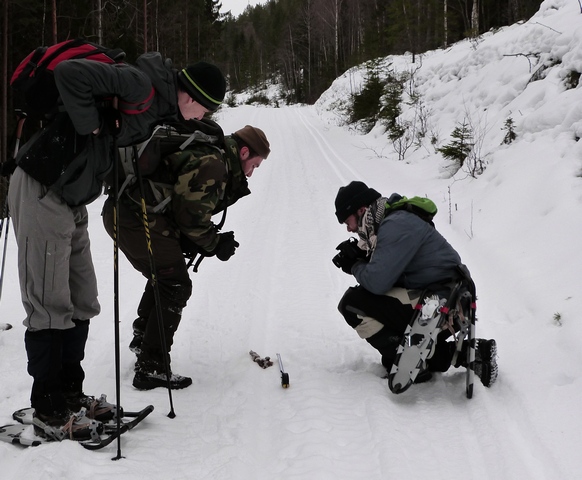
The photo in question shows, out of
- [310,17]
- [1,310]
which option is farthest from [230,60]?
[1,310]

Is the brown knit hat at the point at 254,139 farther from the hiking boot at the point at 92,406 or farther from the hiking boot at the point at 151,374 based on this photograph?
the hiking boot at the point at 92,406

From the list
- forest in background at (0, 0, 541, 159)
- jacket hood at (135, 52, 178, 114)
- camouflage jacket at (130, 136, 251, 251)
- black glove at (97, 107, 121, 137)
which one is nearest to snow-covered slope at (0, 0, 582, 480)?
camouflage jacket at (130, 136, 251, 251)

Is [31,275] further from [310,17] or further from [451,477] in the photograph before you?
[310,17]

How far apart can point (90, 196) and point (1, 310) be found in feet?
8.57

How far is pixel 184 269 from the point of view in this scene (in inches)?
138

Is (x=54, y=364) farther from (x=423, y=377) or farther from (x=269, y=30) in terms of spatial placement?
(x=269, y=30)

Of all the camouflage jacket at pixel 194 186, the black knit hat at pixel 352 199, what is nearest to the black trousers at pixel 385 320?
the black knit hat at pixel 352 199

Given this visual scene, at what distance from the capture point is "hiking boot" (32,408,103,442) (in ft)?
8.85

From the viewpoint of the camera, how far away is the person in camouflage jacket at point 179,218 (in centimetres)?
324

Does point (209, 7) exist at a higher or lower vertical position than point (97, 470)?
higher

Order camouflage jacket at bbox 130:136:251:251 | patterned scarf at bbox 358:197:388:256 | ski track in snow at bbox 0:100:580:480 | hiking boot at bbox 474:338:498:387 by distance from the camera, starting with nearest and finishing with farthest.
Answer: ski track in snow at bbox 0:100:580:480
camouflage jacket at bbox 130:136:251:251
hiking boot at bbox 474:338:498:387
patterned scarf at bbox 358:197:388:256

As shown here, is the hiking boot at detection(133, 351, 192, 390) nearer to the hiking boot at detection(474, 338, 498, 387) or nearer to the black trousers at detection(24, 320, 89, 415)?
the black trousers at detection(24, 320, 89, 415)

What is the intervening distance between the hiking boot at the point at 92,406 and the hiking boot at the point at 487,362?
2422 mm

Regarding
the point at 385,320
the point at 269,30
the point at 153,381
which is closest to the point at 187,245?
the point at 153,381
